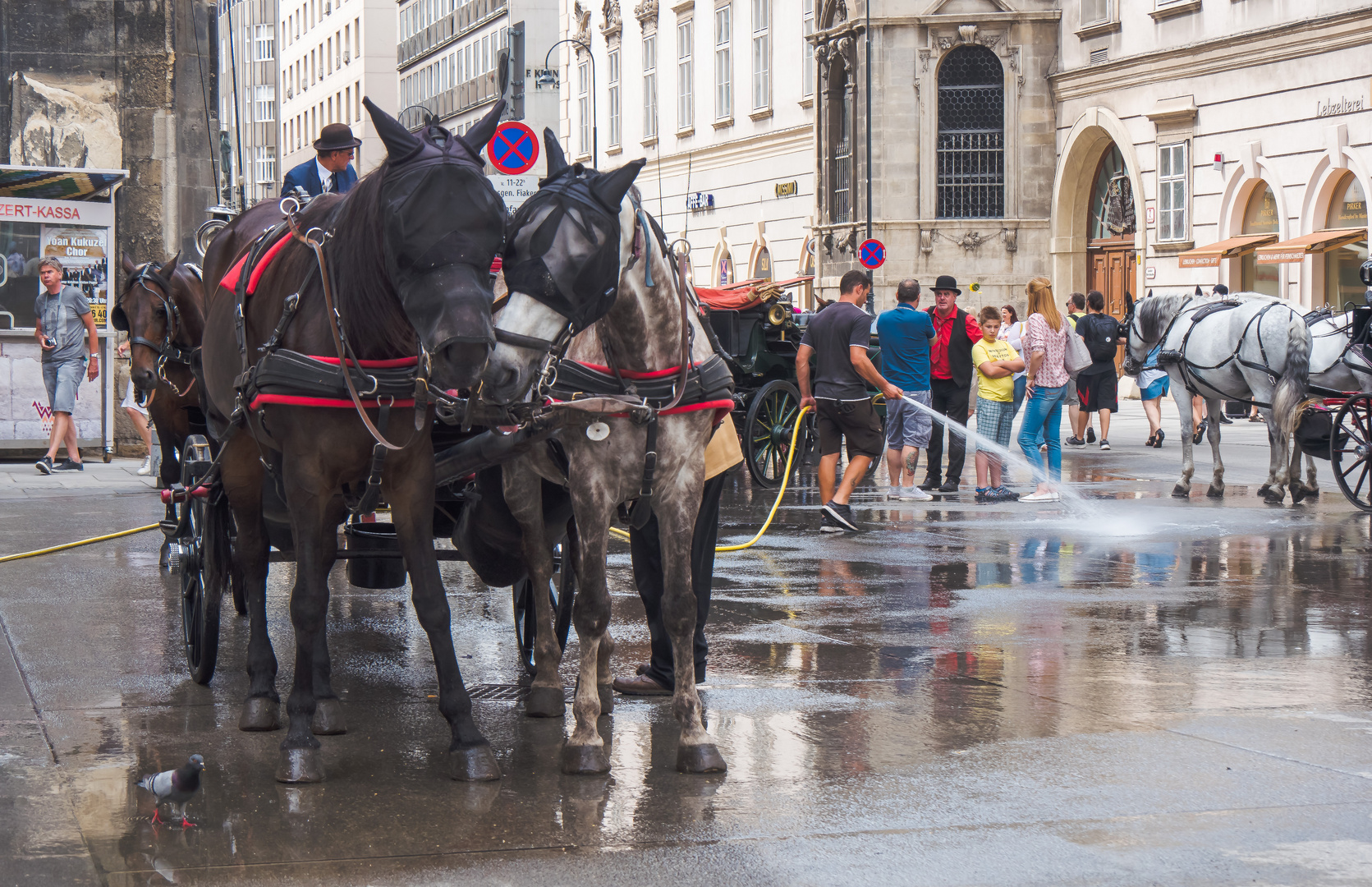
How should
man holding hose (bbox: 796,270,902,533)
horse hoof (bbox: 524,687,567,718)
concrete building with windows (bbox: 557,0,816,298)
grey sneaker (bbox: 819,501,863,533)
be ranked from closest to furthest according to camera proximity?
1. horse hoof (bbox: 524,687,567,718)
2. grey sneaker (bbox: 819,501,863,533)
3. man holding hose (bbox: 796,270,902,533)
4. concrete building with windows (bbox: 557,0,816,298)

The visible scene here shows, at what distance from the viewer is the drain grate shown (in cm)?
634

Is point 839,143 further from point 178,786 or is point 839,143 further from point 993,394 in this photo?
point 178,786

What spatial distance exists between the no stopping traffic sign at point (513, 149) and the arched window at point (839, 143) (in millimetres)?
20027

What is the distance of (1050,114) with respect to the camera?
1320 inches

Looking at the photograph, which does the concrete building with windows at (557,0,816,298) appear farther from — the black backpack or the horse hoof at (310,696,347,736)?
the horse hoof at (310,696,347,736)

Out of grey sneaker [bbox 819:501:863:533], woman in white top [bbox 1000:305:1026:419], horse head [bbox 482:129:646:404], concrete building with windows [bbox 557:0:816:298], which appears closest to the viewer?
horse head [bbox 482:129:646:404]

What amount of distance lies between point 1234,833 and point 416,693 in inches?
124

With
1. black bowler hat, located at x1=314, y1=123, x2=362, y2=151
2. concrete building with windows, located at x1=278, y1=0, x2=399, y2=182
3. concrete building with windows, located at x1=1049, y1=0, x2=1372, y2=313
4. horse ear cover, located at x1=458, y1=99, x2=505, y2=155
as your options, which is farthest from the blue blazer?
concrete building with windows, located at x1=278, y1=0, x2=399, y2=182

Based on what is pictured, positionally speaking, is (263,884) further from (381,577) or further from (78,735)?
(381,577)

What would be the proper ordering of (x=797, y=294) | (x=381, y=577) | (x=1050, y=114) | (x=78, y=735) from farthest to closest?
(x=797, y=294) → (x=1050, y=114) → (x=381, y=577) → (x=78, y=735)

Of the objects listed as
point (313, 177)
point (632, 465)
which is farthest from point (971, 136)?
point (632, 465)

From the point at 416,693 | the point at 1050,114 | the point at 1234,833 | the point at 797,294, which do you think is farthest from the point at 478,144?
the point at 797,294

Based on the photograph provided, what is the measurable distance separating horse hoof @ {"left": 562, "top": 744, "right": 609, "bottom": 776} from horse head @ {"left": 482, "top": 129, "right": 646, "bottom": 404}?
120 centimetres

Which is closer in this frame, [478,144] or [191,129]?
[478,144]
